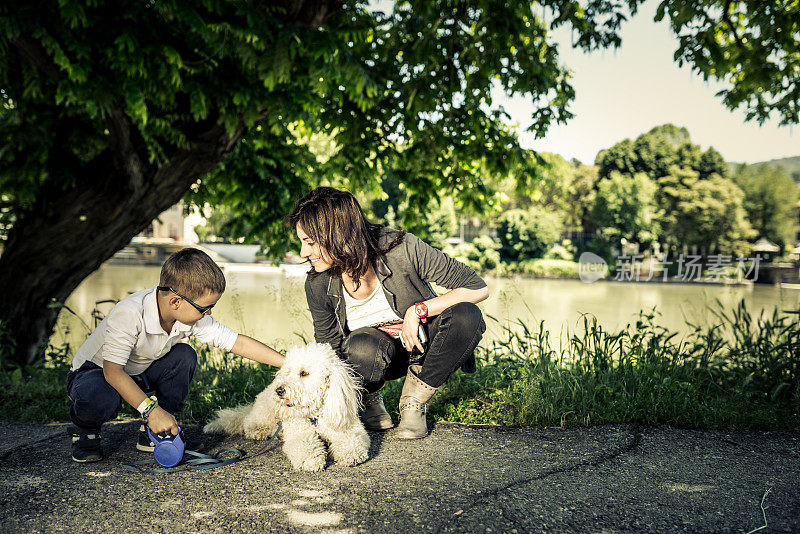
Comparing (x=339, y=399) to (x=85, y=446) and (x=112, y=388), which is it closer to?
(x=112, y=388)

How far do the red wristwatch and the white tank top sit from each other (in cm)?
23

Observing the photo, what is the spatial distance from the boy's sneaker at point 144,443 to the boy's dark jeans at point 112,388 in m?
0.19

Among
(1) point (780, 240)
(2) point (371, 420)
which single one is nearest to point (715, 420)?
(2) point (371, 420)

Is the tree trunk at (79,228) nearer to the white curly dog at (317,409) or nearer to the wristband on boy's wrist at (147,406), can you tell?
the wristband on boy's wrist at (147,406)

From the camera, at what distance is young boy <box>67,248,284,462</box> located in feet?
9.26

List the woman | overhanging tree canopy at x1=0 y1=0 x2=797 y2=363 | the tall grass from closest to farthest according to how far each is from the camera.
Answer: the woman → the tall grass → overhanging tree canopy at x1=0 y1=0 x2=797 y2=363

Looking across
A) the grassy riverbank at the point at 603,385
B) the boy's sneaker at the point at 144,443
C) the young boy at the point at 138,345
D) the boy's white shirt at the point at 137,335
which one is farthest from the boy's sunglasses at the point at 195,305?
the grassy riverbank at the point at 603,385

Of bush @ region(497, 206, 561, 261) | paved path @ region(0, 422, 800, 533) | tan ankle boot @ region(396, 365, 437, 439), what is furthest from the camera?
bush @ region(497, 206, 561, 261)

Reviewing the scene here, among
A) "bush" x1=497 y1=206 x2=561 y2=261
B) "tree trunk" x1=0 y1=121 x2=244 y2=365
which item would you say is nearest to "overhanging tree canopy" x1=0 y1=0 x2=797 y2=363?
"tree trunk" x1=0 y1=121 x2=244 y2=365

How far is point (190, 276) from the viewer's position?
9.54 ft

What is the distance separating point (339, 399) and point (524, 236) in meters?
30.6

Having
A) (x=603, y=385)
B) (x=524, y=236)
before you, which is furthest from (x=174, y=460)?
(x=524, y=236)

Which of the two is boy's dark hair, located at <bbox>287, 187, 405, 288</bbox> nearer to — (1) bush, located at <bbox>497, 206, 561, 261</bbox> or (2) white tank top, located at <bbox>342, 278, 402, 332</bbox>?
(2) white tank top, located at <bbox>342, 278, 402, 332</bbox>

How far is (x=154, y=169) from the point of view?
620 centimetres
